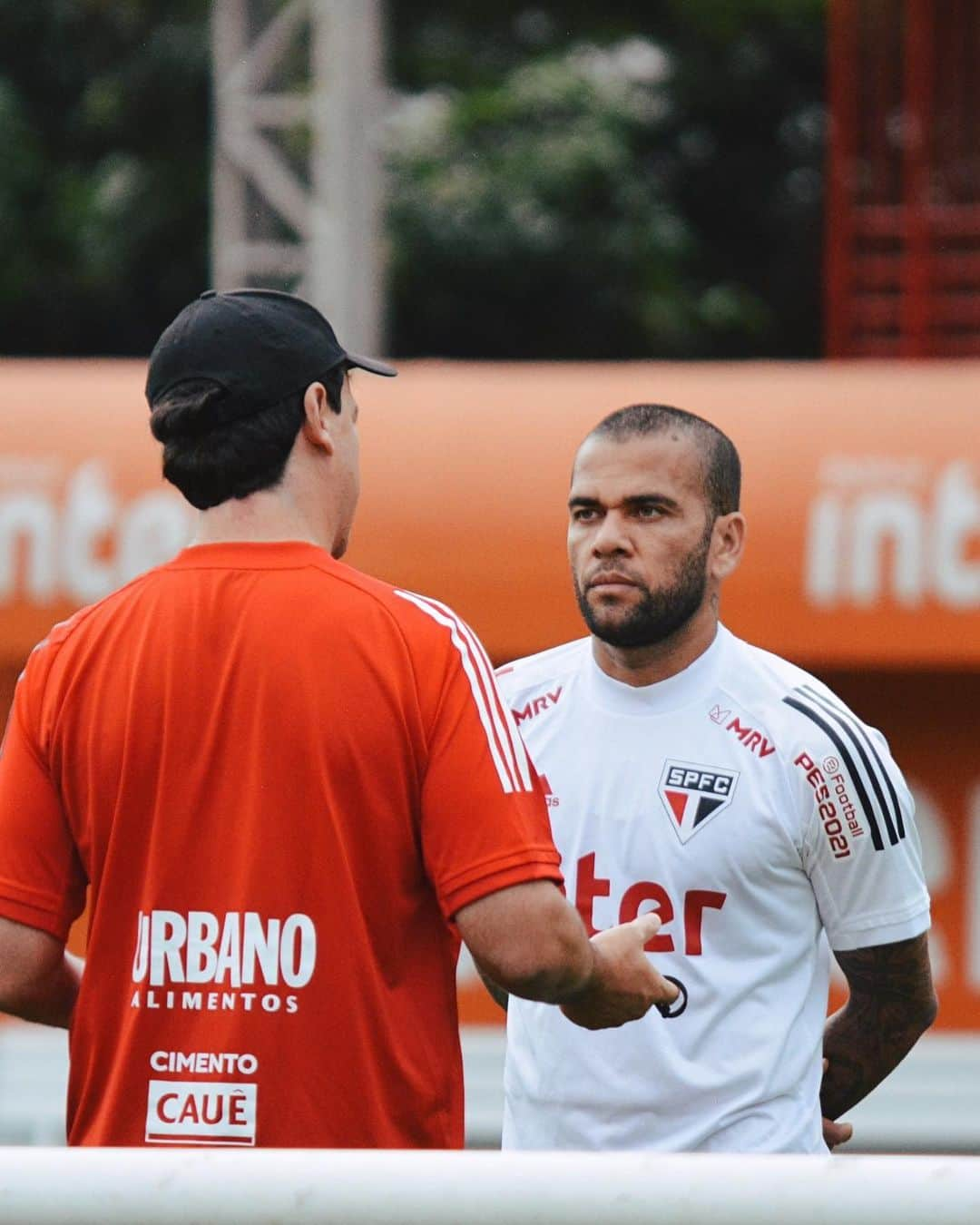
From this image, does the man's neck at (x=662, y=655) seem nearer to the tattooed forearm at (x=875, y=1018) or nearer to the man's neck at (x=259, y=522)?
the tattooed forearm at (x=875, y=1018)

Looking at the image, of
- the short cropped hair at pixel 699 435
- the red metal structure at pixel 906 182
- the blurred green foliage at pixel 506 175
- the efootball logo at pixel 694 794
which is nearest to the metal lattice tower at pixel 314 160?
the red metal structure at pixel 906 182

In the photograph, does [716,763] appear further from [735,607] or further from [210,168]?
[210,168]

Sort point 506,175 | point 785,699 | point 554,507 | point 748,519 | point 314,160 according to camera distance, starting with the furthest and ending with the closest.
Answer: point 506,175, point 314,160, point 554,507, point 748,519, point 785,699

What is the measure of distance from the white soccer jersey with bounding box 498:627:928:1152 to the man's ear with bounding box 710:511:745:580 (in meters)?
0.28

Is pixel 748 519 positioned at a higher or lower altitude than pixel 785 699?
higher

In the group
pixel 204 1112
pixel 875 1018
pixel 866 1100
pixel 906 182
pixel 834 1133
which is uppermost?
pixel 906 182

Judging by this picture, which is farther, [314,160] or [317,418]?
[314,160]

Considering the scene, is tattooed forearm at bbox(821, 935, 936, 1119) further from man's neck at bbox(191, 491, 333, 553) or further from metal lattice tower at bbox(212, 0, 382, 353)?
metal lattice tower at bbox(212, 0, 382, 353)

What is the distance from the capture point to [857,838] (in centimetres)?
307

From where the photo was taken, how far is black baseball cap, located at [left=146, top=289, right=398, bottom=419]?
7.89 feet

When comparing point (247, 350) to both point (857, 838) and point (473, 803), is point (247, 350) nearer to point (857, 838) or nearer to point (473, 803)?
point (473, 803)

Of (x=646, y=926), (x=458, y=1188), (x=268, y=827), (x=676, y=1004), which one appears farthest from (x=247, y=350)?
(x=676, y=1004)

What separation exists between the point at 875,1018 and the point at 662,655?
2.22 feet

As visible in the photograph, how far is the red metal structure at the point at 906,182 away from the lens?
10203mm
